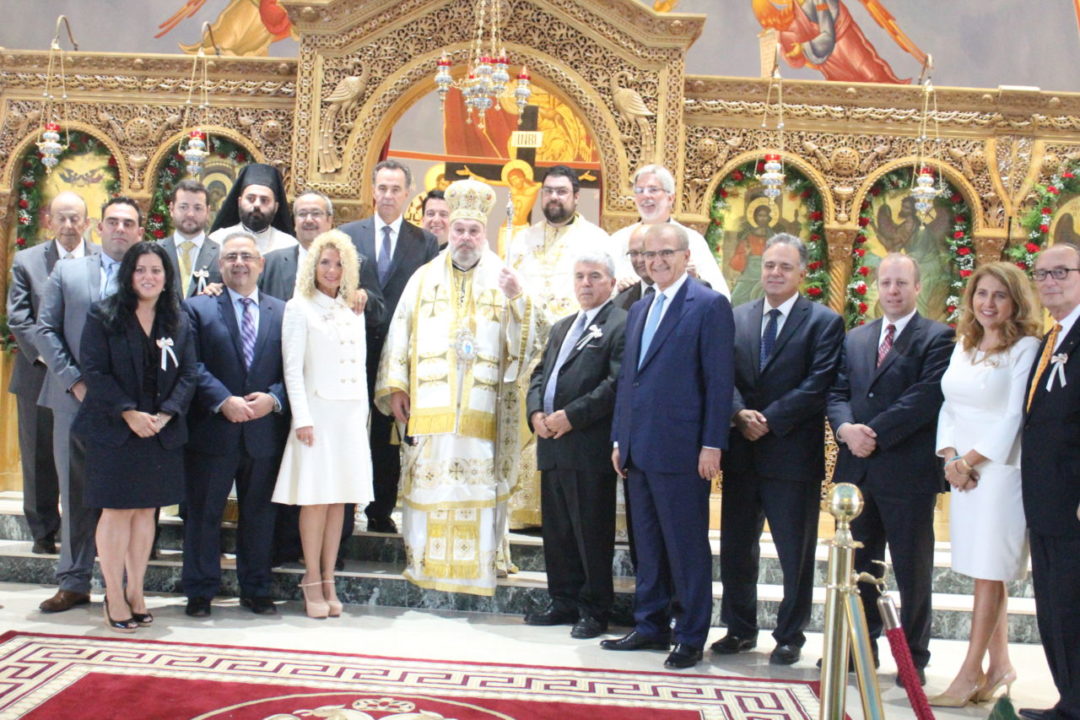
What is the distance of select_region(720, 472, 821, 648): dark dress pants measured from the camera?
5.23 metres

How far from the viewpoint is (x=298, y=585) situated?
6.15 metres

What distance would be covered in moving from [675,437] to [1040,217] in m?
5.24

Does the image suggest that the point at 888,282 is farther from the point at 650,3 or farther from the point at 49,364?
the point at 650,3

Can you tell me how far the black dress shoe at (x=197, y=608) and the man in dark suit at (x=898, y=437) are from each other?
320 cm

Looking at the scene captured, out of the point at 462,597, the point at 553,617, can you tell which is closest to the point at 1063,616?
the point at 553,617

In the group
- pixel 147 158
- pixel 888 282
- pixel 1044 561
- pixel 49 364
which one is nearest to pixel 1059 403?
pixel 1044 561

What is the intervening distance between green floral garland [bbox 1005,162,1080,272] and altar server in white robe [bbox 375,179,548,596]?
466 cm

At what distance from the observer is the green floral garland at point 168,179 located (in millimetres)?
9227

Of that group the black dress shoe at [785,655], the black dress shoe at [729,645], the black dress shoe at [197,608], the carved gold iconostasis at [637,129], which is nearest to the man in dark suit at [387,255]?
the black dress shoe at [197,608]

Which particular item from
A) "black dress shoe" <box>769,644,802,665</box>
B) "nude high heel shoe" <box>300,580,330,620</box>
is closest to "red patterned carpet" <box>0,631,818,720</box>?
"black dress shoe" <box>769,644,802,665</box>

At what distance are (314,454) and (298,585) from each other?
0.87 meters

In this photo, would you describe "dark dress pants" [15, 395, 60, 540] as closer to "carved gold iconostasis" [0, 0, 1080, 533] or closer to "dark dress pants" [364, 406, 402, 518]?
"dark dress pants" [364, 406, 402, 518]

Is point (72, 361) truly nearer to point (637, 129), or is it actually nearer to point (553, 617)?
point (553, 617)

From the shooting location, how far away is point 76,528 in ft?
18.8
